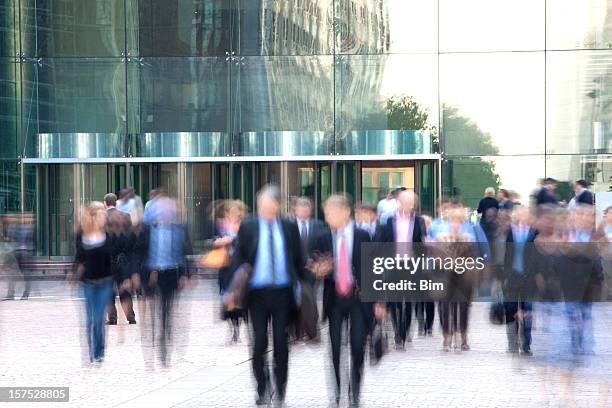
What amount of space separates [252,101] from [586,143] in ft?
28.5

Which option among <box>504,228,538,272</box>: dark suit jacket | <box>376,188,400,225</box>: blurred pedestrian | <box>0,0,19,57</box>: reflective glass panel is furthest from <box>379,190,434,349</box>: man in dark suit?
<box>0,0,19,57</box>: reflective glass panel

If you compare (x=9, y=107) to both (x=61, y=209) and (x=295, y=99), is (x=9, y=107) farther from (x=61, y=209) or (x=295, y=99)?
(x=295, y=99)

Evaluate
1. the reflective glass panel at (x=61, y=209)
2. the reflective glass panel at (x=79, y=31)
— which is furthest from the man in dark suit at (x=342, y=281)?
the reflective glass panel at (x=61, y=209)

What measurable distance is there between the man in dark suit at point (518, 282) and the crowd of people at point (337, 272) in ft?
0.07

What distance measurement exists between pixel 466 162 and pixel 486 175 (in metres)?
0.61

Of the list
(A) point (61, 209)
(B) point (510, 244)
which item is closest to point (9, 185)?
(A) point (61, 209)

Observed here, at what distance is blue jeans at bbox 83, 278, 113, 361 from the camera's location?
12453 mm

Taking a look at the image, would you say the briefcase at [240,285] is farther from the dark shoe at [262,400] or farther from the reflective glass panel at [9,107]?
the reflective glass panel at [9,107]

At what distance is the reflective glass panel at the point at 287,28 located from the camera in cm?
2981

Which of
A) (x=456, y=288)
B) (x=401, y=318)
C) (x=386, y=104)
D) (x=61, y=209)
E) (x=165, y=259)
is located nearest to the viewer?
(x=165, y=259)

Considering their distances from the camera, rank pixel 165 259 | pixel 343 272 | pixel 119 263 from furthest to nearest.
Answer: pixel 119 263 → pixel 165 259 → pixel 343 272

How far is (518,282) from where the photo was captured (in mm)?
12828

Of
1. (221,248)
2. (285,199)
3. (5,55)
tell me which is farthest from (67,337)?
(5,55)

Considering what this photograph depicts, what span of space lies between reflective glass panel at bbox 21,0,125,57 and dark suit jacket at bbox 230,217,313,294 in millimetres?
21399
